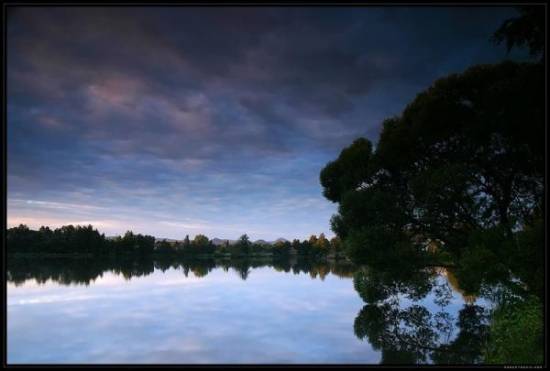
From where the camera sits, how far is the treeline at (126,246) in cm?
11631

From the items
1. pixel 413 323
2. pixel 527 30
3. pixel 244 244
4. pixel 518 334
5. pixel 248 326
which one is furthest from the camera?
pixel 244 244

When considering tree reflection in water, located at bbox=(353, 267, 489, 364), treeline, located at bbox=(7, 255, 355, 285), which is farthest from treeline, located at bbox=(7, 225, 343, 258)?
tree reflection in water, located at bbox=(353, 267, 489, 364)

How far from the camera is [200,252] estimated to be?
158 m

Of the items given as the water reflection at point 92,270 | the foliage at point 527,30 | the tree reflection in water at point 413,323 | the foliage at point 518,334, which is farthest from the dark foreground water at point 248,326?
the water reflection at point 92,270

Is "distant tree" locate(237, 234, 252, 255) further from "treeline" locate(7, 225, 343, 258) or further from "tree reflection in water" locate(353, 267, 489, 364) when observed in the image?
"tree reflection in water" locate(353, 267, 489, 364)

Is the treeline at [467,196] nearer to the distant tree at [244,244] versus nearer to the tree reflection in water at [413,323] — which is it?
the tree reflection in water at [413,323]

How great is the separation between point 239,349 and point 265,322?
5315mm

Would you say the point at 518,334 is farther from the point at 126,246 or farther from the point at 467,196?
the point at 126,246

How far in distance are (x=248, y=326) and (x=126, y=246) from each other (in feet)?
401

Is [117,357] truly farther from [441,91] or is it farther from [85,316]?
[441,91]

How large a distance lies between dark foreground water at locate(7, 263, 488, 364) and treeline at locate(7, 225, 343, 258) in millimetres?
76659

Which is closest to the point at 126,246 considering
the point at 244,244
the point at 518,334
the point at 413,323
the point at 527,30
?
the point at 244,244

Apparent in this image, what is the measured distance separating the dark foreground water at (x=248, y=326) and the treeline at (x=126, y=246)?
3018 inches

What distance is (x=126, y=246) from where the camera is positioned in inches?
5133
